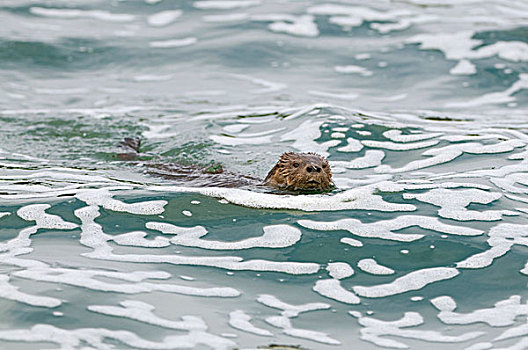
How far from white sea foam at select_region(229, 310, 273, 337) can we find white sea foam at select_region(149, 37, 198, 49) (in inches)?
377

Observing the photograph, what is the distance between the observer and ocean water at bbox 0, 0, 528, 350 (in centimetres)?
474

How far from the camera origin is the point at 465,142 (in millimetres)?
8914

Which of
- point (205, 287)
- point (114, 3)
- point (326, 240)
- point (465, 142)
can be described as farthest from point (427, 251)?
point (114, 3)

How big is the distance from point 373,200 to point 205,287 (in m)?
2.11

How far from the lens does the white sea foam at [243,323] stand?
456cm

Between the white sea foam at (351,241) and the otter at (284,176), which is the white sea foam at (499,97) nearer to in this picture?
the otter at (284,176)

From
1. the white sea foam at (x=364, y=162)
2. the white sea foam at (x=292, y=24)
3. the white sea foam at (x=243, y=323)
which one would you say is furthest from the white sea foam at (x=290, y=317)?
the white sea foam at (x=292, y=24)

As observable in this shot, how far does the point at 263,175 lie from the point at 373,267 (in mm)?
3195

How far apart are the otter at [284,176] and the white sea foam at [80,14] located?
754 cm

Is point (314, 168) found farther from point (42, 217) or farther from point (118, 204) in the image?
point (42, 217)

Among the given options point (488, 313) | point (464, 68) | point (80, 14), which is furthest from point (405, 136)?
point (80, 14)

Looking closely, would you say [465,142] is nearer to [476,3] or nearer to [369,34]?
[369,34]

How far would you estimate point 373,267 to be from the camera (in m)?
5.45

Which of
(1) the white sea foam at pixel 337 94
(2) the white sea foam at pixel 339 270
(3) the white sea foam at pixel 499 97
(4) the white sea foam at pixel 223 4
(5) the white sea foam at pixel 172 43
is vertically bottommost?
(2) the white sea foam at pixel 339 270
